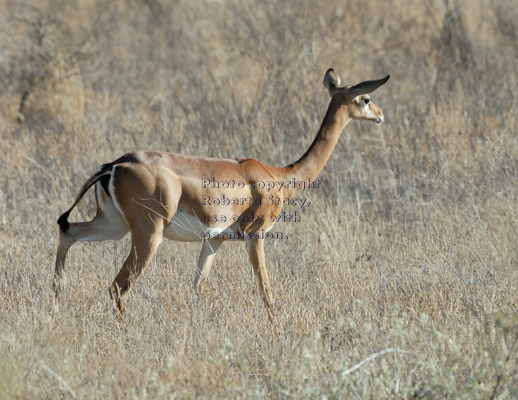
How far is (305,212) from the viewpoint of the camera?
9.04 m

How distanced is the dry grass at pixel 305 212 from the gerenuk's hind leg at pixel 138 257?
0.56 feet

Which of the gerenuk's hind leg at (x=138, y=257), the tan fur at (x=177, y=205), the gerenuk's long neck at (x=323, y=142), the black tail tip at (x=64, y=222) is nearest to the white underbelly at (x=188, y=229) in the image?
the tan fur at (x=177, y=205)

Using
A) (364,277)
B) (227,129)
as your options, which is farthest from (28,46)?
(364,277)

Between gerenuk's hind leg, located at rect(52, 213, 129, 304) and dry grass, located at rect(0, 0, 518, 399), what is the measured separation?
0.23 metres

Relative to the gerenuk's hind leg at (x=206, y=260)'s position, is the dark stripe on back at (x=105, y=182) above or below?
above

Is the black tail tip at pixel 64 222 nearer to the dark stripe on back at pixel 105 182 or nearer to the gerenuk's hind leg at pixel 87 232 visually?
the gerenuk's hind leg at pixel 87 232

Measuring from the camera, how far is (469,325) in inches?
222

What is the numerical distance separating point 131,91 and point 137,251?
778 cm

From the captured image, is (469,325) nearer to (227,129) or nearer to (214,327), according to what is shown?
(214,327)

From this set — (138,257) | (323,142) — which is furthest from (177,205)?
(323,142)

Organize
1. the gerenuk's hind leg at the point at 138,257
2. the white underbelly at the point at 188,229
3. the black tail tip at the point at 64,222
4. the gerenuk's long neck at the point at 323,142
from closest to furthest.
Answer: the gerenuk's hind leg at the point at 138,257 → the white underbelly at the point at 188,229 → the black tail tip at the point at 64,222 → the gerenuk's long neck at the point at 323,142

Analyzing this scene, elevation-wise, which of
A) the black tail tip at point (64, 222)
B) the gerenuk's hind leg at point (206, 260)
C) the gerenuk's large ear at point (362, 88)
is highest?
the gerenuk's large ear at point (362, 88)

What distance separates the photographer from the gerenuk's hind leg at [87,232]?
6.55 m

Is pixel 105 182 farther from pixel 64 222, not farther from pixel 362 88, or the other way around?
pixel 362 88
